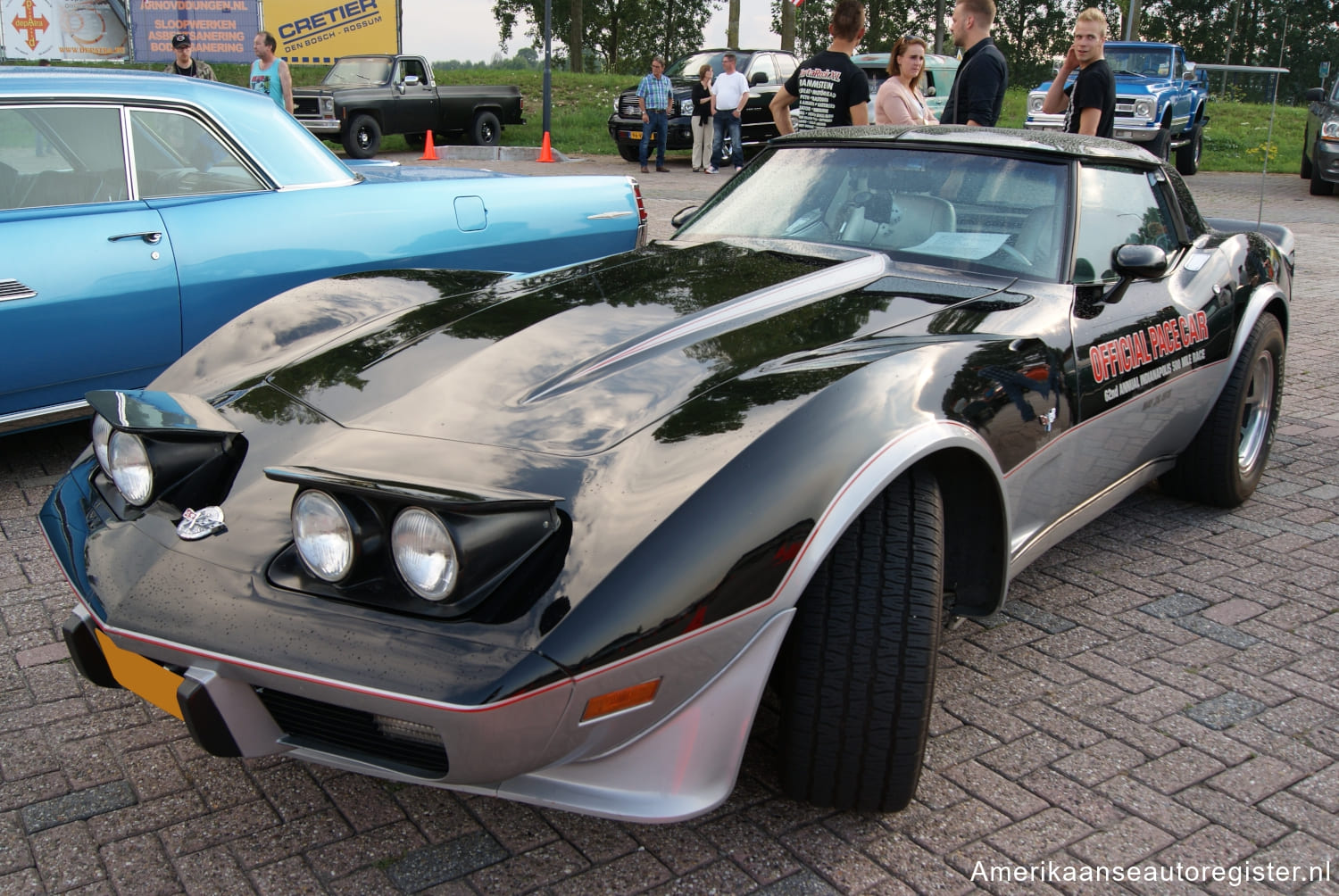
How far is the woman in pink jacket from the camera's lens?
18.6 ft

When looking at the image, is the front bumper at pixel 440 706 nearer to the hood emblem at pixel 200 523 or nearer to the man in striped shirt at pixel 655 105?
the hood emblem at pixel 200 523

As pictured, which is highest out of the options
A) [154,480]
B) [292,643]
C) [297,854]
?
[154,480]

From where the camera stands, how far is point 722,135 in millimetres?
15445

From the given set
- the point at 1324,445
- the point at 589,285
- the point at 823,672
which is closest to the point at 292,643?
the point at 823,672

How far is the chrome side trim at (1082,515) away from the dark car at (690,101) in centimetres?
1357

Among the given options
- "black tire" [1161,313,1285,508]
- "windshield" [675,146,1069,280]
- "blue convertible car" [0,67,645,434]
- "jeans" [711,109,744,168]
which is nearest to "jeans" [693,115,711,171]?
"jeans" [711,109,744,168]

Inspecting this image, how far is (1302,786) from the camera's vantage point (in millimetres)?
2307

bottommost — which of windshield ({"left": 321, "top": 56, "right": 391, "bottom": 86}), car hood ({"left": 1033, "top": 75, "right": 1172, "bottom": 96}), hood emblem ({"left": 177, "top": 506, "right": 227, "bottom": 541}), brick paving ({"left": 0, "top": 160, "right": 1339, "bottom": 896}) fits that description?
brick paving ({"left": 0, "top": 160, "right": 1339, "bottom": 896})

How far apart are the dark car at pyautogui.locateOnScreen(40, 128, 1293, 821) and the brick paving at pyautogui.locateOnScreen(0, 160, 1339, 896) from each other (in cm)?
20

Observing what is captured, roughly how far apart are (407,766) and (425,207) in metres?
3.23

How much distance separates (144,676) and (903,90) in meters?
4.90

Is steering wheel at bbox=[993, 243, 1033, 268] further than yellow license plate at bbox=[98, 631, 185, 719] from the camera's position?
Yes

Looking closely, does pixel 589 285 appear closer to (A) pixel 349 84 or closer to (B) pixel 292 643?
(B) pixel 292 643

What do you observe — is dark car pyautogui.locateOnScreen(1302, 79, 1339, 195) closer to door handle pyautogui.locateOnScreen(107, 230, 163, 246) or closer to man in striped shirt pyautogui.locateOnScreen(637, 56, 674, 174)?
man in striped shirt pyautogui.locateOnScreen(637, 56, 674, 174)
